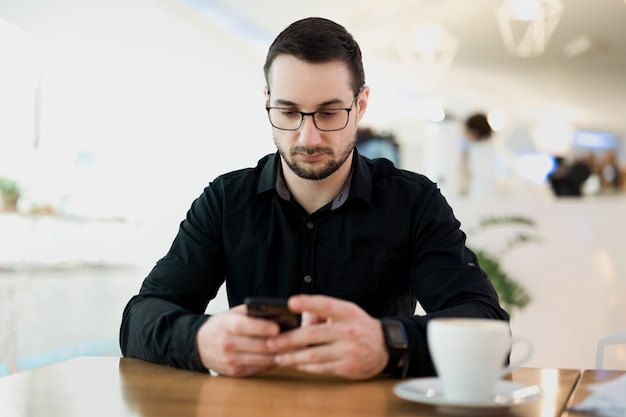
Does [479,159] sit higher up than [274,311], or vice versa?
[479,159]

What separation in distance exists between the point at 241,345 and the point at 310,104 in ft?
2.22

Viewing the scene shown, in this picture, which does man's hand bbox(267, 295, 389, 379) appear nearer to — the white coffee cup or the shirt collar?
the white coffee cup

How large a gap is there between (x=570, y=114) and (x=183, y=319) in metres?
17.7

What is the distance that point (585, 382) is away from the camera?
4.17 feet

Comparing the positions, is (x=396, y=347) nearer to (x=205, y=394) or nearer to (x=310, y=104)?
(x=205, y=394)

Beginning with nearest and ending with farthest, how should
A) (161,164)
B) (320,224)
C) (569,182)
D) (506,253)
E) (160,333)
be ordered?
1. (160,333)
2. (320,224)
3. (506,253)
4. (569,182)
5. (161,164)

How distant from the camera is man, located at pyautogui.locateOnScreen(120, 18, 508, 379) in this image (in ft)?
5.89

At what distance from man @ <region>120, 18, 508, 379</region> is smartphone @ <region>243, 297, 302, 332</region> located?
43cm

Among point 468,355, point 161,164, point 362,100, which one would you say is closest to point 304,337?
point 468,355

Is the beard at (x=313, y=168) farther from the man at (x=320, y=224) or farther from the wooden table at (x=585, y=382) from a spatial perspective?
the wooden table at (x=585, y=382)

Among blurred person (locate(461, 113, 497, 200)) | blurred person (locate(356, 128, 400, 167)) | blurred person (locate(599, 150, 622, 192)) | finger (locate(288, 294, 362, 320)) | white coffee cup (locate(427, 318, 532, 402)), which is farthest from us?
blurred person (locate(599, 150, 622, 192))

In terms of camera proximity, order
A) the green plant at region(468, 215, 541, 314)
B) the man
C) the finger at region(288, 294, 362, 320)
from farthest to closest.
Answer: the green plant at region(468, 215, 541, 314) → the man → the finger at region(288, 294, 362, 320)

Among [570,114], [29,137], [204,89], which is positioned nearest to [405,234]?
[29,137]

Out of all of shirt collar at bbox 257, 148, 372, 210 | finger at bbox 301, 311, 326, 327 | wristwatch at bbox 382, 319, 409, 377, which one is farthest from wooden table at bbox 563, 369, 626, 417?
shirt collar at bbox 257, 148, 372, 210
